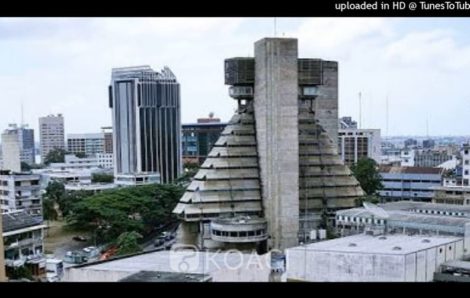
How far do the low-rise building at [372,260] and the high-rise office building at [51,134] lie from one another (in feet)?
48.8

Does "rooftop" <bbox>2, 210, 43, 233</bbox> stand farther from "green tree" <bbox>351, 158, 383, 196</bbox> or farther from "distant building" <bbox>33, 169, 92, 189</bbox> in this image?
"green tree" <bbox>351, 158, 383, 196</bbox>

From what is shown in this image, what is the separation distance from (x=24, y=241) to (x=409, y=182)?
27.0 feet

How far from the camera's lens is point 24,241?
7.51 metres

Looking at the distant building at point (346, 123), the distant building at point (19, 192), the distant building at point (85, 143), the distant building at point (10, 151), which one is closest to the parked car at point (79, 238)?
the distant building at point (19, 192)

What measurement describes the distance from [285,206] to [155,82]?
→ 6706 millimetres

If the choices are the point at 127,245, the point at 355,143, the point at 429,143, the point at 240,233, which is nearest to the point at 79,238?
the point at 127,245

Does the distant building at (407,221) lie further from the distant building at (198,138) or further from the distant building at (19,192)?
the distant building at (198,138)

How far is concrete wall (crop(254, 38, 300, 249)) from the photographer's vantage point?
25.8 feet

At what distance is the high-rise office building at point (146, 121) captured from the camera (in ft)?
44.8

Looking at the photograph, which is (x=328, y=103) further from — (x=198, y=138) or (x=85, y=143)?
(x=85, y=143)

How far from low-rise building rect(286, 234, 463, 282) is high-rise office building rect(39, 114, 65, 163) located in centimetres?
1488
